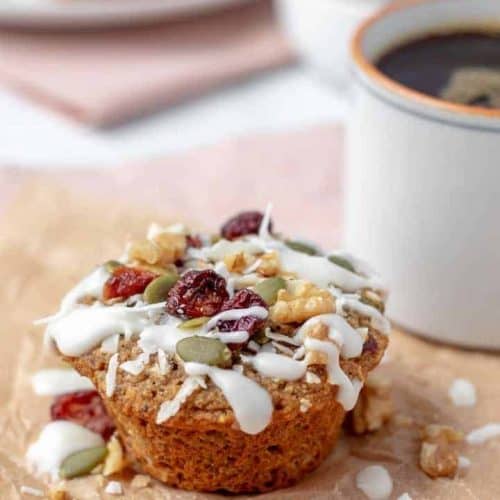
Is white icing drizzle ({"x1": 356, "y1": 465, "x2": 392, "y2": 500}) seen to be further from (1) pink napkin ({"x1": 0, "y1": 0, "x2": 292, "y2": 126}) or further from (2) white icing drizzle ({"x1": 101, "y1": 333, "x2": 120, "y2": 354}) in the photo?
(1) pink napkin ({"x1": 0, "y1": 0, "x2": 292, "y2": 126})

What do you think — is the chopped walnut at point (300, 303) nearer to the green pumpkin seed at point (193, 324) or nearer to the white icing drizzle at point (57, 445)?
the green pumpkin seed at point (193, 324)

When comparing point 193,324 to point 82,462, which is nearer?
point 193,324

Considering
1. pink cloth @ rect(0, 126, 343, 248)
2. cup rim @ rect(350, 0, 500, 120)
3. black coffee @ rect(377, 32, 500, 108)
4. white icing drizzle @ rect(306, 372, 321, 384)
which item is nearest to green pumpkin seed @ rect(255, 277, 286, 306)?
white icing drizzle @ rect(306, 372, 321, 384)

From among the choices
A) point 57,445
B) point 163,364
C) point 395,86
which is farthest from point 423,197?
point 57,445

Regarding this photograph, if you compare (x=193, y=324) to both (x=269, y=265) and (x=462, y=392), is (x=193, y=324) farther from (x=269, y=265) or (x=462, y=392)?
(x=462, y=392)

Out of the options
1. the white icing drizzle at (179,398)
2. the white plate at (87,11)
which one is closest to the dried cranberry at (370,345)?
the white icing drizzle at (179,398)

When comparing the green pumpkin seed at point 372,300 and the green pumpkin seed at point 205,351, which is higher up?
the green pumpkin seed at point 205,351

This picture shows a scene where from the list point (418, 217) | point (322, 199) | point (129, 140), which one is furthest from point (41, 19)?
point (418, 217)
